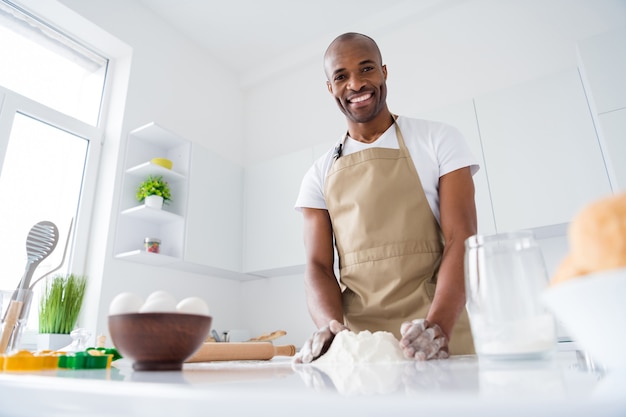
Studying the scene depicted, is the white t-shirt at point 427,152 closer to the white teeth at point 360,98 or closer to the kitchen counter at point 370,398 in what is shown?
the white teeth at point 360,98

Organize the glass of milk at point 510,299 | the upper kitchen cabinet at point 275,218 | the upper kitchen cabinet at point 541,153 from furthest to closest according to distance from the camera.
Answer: the upper kitchen cabinet at point 275,218 < the upper kitchen cabinet at point 541,153 < the glass of milk at point 510,299

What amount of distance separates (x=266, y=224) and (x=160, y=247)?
696mm

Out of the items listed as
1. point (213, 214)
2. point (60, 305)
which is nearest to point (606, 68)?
point (213, 214)

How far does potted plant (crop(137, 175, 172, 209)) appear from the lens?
2.39m

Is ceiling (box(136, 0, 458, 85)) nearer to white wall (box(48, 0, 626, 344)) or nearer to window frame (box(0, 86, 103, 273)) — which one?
white wall (box(48, 0, 626, 344))

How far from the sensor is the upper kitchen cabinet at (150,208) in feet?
7.89

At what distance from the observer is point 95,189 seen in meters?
2.49

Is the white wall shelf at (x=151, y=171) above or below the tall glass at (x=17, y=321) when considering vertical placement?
above

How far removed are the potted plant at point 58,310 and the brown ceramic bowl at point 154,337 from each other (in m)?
1.57

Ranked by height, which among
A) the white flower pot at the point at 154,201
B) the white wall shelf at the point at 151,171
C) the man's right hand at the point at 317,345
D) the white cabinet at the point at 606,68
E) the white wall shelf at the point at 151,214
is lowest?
the man's right hand at the point at 317,345

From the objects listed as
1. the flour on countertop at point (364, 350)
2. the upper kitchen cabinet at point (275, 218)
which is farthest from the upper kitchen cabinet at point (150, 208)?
the flour on countertop at point (364, 350)

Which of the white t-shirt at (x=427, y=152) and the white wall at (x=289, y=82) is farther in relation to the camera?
the white wall at (x=289, y=82)

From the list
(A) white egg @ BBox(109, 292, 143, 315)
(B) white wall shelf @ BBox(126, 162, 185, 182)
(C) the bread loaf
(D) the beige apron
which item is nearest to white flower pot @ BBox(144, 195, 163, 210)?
(B) white wall shelf @ BBox(126, 162, 185, 182)

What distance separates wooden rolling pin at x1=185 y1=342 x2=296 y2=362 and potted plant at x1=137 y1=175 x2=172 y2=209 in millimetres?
1624
